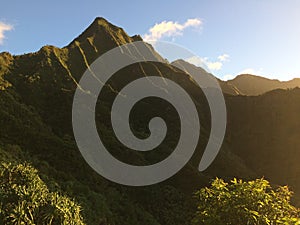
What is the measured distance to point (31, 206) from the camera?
2455cm

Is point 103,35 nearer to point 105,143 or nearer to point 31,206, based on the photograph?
point 105,143

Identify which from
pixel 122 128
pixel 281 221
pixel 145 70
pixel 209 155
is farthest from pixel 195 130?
pixel 281 221

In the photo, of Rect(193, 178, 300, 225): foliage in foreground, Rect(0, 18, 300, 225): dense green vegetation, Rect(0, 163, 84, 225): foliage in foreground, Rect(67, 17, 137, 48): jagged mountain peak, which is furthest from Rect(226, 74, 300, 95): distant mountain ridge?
Rect(193, 178, 300, 225): foliage in foreground

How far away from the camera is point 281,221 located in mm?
14883

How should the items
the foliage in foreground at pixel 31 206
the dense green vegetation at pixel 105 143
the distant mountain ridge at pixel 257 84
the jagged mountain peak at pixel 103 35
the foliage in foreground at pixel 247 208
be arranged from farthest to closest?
the distant mountain ridge at pixel 257 84 < the jagged mountain peak at pixel 103 35 < the dense green vegetation at pixel 105 143 < the foliage in foreground at pixel 31 206 < the foliage in foreground at pixel 247 208

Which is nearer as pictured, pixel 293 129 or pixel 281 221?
pixel 281 221

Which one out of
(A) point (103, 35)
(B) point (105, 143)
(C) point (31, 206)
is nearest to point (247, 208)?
(C) point (31, 206)

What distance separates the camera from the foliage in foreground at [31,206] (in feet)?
77.0

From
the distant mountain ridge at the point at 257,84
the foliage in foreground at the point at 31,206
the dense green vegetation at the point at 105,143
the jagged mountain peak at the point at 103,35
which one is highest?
the distant mountain ridge at the point at 257,84

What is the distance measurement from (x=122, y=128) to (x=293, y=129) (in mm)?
46090

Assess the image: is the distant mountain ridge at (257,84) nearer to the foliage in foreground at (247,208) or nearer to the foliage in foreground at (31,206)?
the foliage in foreground at (31,206)

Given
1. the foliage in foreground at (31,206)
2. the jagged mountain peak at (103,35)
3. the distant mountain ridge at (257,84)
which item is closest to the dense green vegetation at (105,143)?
the foliage in foreground at (31,206)

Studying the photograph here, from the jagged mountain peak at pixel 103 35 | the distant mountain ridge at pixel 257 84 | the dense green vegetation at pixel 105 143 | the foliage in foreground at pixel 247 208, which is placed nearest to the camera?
the foliage in foreground at pixel 247 208

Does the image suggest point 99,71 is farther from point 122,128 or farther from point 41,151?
point 41,151
